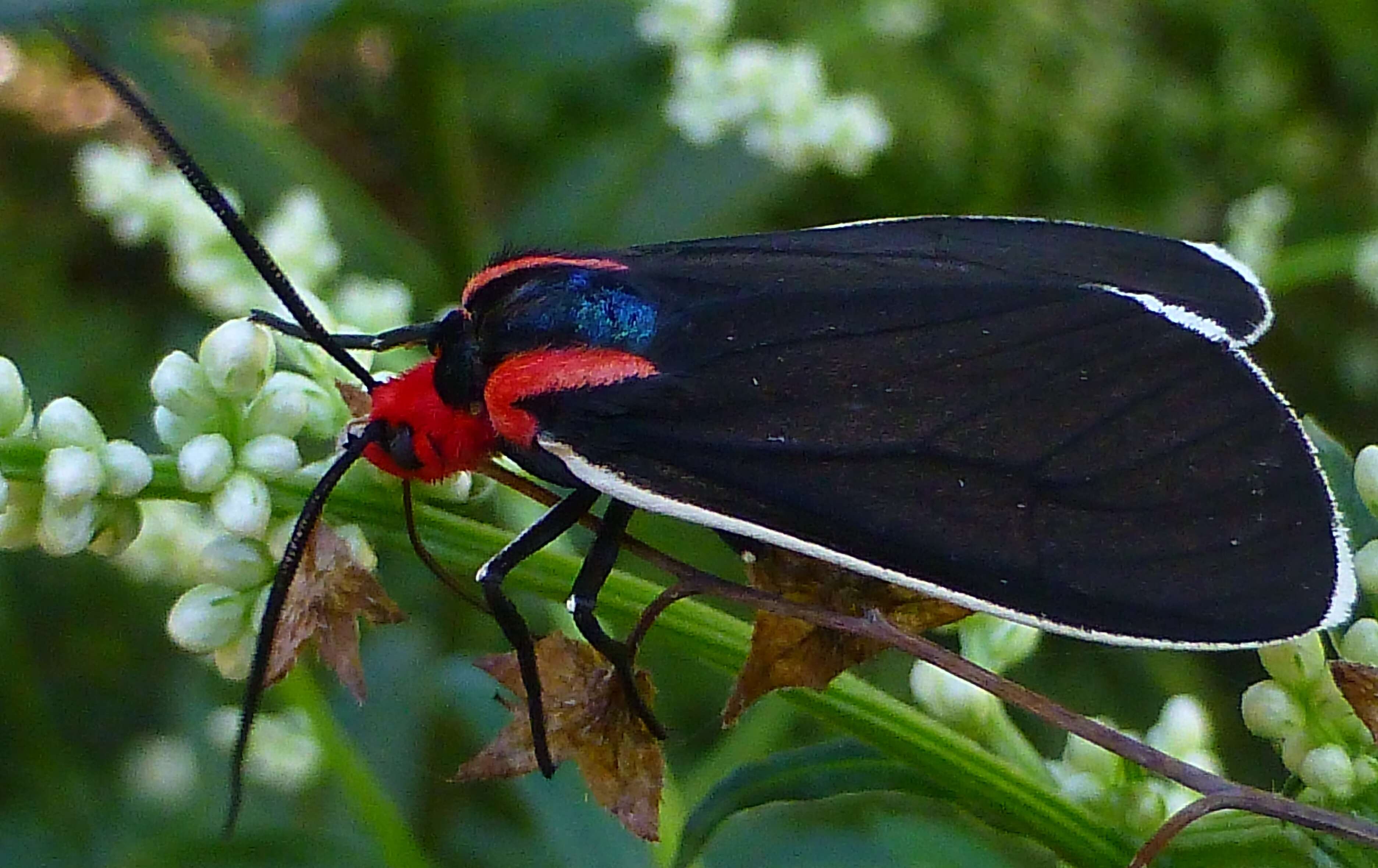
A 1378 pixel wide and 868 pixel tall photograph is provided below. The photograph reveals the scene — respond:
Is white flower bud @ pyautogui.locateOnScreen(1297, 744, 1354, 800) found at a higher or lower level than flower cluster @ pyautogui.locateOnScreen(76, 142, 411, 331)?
lower

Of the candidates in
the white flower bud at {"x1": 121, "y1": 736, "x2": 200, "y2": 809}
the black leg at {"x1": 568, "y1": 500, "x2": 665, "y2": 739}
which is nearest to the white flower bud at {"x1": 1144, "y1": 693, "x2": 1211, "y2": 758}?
the black leg at {"x1": 568, "y1": 500, "x2": 665, "y2": 739}

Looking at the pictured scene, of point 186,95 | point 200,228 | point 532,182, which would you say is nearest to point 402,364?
point 200,228

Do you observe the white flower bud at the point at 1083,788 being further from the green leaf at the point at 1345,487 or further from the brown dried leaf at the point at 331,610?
the brown dried leaf at the point at 331,610

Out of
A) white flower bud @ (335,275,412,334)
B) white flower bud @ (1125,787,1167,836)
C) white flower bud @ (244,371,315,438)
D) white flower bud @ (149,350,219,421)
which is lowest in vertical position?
white flower bud @ (1125,787,1167,836)

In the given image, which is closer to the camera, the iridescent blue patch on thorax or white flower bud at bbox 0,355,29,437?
white flower bud at bbox 0,355,29,437

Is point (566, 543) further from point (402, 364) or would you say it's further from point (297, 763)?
point (297, 763)

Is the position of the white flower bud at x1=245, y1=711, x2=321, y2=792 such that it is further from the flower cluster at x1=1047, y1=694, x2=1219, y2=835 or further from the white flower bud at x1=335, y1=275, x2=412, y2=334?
the flower cluster at x1=1047, y1=694, x2=1219, y2=835

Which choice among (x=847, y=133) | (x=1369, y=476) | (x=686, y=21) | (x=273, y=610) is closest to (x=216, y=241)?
(x=686, y=21)

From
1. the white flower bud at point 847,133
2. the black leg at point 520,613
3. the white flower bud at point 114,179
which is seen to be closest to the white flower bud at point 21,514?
the black leg at point 520,613
